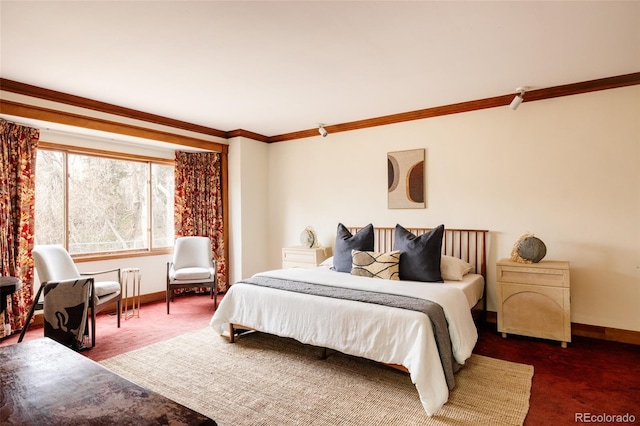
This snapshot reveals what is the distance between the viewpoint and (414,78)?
134 inches

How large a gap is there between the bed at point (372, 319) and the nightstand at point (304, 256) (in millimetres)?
927

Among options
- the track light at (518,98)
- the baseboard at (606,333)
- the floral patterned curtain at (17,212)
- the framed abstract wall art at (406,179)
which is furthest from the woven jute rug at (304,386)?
the track light at (518,98)

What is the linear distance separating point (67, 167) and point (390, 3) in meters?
4.29

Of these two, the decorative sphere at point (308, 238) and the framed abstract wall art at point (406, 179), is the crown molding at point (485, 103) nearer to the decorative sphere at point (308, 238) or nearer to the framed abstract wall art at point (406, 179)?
the framed abstract wall art at point (406, 179)

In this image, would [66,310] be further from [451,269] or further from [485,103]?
[485,103]

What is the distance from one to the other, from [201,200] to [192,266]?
107 cm

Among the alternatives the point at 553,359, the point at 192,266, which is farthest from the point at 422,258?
the point at 192,266

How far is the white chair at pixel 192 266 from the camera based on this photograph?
453 centimetres

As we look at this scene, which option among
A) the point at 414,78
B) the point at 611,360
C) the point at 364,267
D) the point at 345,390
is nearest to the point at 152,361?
the point at 345,390

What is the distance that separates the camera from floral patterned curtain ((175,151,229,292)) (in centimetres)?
541

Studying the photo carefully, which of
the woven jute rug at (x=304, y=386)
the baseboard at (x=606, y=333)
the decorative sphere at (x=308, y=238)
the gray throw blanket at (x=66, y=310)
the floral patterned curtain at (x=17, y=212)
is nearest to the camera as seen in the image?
the woven jute rug at (x=304, y=386)

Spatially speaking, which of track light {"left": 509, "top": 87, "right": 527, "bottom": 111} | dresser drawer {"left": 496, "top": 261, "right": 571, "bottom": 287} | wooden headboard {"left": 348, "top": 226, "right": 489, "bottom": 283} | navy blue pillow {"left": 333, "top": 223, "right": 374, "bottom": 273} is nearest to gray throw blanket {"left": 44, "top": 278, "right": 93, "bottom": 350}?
navy blue pillow {"left": 333, "top": 223, "right": 374, "bottom": 273}

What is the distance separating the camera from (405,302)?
267 centimetres

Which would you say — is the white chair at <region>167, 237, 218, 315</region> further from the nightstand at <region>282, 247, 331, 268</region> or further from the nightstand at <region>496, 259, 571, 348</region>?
the nightstand at <region>496, 259, 571, 348</region>
